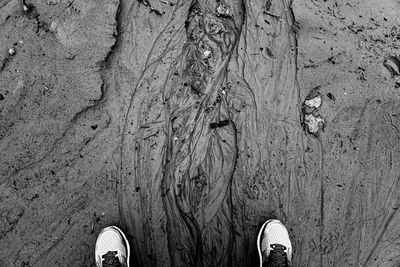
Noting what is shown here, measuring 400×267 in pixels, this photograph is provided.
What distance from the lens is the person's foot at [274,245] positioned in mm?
2561

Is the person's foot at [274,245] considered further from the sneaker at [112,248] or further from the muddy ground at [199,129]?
the sneaker at [112,248]

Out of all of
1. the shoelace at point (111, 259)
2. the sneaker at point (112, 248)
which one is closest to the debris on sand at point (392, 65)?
the sneaker at point (112, 248)

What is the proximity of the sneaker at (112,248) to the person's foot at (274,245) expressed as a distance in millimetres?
891

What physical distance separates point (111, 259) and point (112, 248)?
96 millimetres

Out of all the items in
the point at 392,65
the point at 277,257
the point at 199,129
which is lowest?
the point at 277,257

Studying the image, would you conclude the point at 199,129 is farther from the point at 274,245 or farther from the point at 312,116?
the point at 274,245

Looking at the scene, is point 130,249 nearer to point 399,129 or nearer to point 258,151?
point 258,151

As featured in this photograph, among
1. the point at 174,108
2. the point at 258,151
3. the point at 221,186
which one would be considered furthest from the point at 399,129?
the point at 174,108

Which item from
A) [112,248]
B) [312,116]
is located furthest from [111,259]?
[312,116]

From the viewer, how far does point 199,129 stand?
265 centimetres

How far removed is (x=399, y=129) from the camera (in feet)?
8.80

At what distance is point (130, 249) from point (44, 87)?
48.9 inches

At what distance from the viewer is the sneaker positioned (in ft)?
8.32

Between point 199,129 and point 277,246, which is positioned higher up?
point 199,129
